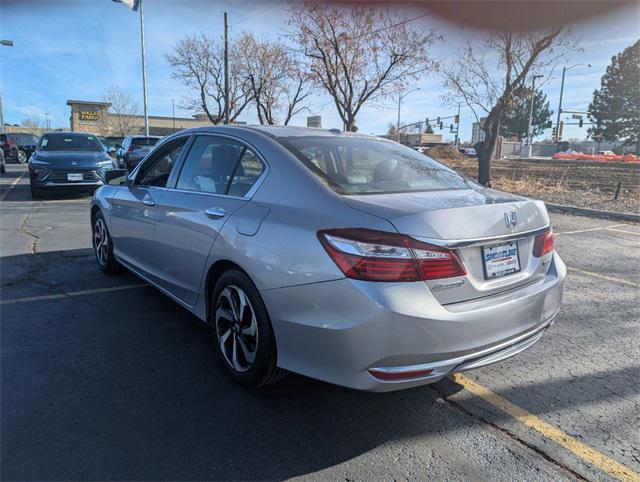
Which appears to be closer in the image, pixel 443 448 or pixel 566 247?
pixel 443 448

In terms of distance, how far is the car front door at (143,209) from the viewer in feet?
13.0

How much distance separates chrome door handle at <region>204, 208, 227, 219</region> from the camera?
9.86 feet

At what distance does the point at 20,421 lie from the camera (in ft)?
Answer: 8.42

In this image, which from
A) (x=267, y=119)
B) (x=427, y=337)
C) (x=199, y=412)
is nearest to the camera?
(x=427, y=337)

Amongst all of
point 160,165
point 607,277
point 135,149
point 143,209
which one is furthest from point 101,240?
point 135,149

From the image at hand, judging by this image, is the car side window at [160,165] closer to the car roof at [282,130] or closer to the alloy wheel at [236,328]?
the car roof at [282,130]

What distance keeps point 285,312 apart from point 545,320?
1573 millimetres

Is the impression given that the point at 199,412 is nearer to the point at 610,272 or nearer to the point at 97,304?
the point at 97,304

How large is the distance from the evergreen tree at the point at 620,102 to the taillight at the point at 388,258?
75.2 meters

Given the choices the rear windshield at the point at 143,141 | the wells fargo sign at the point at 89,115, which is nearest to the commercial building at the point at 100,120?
the wells fargo sign at the point at 89,115

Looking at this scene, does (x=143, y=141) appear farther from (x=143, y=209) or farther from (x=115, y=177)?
(x=143, y=209)

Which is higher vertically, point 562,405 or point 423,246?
point 423,246

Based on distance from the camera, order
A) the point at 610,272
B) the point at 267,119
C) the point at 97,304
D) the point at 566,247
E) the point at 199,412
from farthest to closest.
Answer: the point at 267,119, the point at 566,247, the point at 610,272, the point at 97,304, the point at 199,412

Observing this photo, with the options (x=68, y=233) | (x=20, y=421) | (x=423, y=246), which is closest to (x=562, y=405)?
(x=423, y=246)
